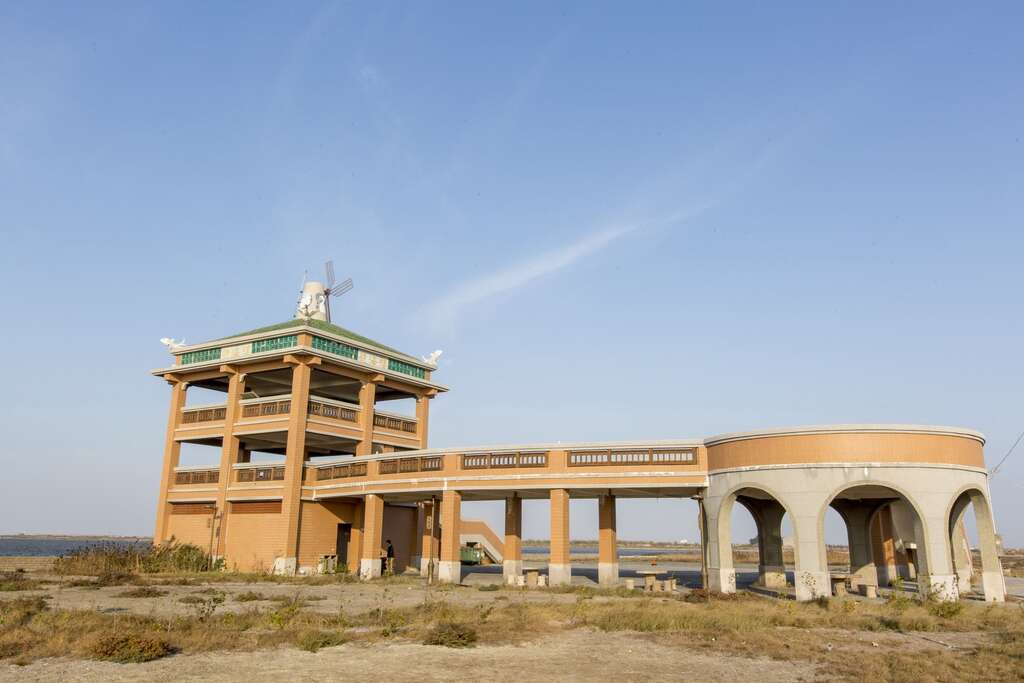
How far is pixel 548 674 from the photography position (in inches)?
559

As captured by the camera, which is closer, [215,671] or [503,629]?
[215,671]

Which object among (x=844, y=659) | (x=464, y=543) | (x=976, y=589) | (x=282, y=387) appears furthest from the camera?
(x=464, y=543)

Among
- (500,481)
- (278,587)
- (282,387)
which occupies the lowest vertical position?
(278,587)

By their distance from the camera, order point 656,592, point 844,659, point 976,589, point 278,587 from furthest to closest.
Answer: point 976,589 < point 278,587 < point 656,592 < point 844,659

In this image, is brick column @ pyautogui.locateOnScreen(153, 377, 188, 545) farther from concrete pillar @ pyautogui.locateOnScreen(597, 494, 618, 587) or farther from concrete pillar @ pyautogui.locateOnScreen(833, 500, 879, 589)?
concrete pillar @ pyautogui.locateOnScreen(833, 500, 879, 589)

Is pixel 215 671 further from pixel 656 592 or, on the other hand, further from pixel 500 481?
pixel 500 481

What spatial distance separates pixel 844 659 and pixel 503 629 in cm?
802

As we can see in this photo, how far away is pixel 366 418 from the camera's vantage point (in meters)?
48.2

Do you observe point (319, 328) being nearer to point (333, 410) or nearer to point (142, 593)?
point (333, 410)

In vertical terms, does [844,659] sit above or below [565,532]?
below

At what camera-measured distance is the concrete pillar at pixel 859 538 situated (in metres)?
37.5

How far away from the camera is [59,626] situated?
1803 centimetres

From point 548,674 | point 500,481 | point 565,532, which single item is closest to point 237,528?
point 500,481

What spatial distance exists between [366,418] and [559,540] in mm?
17482
